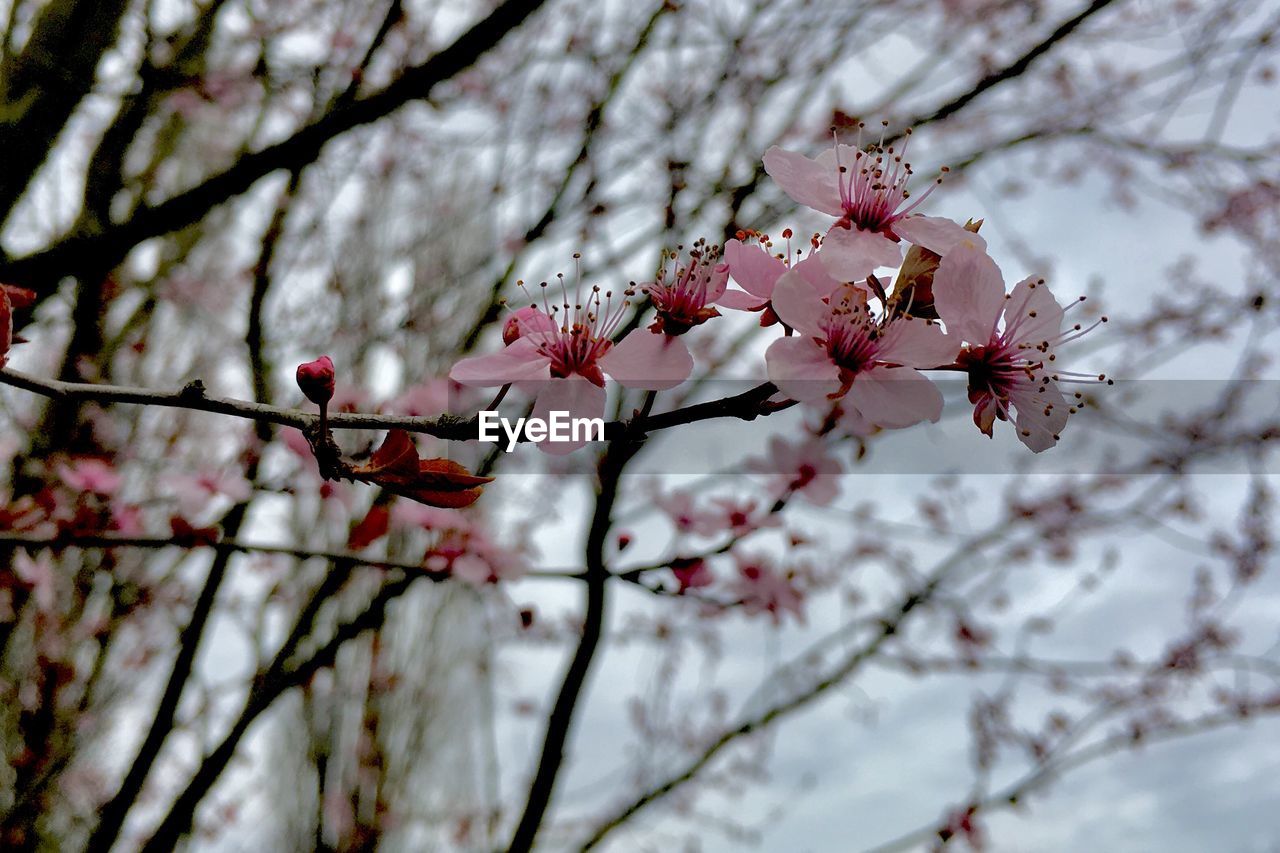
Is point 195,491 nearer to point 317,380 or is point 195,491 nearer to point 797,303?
point 317,380

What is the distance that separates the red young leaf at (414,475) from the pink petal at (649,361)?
5.5 inches

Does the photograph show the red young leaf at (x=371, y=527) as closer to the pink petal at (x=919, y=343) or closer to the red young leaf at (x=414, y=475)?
the red young leaf at (x=414, y=475)

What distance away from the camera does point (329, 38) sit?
2369mm

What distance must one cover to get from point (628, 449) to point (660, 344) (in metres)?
0.39

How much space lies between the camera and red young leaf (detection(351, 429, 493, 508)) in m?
0.62

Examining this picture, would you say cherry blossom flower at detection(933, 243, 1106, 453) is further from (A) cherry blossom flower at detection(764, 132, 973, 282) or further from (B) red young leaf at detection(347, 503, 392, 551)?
(B) red young leaf at detection(347, 503, 392, 551)

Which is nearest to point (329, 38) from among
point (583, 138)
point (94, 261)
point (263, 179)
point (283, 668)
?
point (583, 138)

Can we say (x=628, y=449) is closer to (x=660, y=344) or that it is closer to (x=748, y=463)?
(x=660, y=344)

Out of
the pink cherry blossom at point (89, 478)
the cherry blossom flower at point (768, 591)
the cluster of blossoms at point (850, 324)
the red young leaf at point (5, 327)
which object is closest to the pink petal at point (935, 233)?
the cluster of blossoms at point (850, 324)

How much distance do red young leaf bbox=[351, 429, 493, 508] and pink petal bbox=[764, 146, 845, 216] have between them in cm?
37

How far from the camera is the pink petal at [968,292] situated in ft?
2.00

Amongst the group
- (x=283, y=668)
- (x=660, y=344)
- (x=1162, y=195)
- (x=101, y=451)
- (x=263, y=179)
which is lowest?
(x=283, y=668)

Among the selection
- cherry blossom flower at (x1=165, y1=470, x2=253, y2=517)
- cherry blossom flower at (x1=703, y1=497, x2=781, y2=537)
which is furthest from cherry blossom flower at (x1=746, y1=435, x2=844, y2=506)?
cherry blossom flower at (x1=165, y1=470, x2=253, y2=517)

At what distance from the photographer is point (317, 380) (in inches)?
24.5
